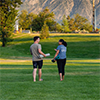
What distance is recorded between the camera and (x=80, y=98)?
7.27 meters

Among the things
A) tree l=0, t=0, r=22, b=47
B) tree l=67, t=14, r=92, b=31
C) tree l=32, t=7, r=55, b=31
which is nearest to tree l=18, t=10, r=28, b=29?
tree l=32, t=7, r=55, b=31

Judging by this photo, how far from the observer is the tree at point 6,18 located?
43.9 m

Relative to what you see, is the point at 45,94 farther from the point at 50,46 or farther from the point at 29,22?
the point at 29,22

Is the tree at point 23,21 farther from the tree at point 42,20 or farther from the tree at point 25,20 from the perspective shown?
the tree at point 42,20

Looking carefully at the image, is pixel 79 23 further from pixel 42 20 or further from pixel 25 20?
pixel 42 20

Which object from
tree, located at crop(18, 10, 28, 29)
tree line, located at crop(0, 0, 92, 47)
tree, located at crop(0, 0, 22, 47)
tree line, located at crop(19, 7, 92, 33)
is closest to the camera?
tree, located at crop(0, 0, 22, 47)

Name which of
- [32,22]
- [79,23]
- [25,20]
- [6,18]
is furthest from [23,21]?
[6,18]

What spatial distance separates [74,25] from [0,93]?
155071 mm

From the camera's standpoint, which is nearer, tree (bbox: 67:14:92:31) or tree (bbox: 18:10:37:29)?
tree (bbox: 18:10:37:29)

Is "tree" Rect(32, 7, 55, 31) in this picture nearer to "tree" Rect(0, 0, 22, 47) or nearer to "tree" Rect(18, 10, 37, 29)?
"tree" Rect(18, 10, 37, 29)

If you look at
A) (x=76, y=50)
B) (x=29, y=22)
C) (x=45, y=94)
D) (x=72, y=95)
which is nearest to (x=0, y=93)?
(x=45, y=94)

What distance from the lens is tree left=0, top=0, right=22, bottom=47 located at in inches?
1730

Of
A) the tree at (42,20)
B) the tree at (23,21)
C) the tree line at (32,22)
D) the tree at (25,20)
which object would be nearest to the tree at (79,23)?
the tree line at (32,22)

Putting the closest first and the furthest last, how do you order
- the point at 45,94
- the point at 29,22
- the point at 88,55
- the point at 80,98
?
the point at 80,98 → the point at 45,94 → the point at 88,55 → the point at 29,22
